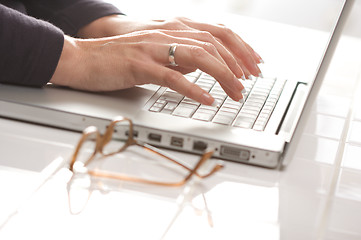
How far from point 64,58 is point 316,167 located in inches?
17.8

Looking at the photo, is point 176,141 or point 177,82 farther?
point 177,82

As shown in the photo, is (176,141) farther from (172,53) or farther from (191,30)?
(191,30)

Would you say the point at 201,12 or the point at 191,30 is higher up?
the point at 191,30

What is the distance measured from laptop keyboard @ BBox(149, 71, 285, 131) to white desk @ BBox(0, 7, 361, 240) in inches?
3.6

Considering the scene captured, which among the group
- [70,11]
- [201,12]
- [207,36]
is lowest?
[201,12]

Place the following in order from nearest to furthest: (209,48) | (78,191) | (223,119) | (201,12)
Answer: (78,191), (223,119), (209,48), (201,12)

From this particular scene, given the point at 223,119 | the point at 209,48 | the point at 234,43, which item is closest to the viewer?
the point at 223,119

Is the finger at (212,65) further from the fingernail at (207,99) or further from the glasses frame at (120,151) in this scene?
the glasses frame at (120,151)

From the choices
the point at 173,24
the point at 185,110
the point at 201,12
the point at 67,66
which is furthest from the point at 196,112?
the point at 201,12

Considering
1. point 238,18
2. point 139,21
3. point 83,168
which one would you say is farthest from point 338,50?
point 83,168

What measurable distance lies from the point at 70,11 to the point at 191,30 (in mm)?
324

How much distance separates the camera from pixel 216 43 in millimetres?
1191

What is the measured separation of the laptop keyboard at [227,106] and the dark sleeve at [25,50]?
0.63ft

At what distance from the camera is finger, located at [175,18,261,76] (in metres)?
1.25
